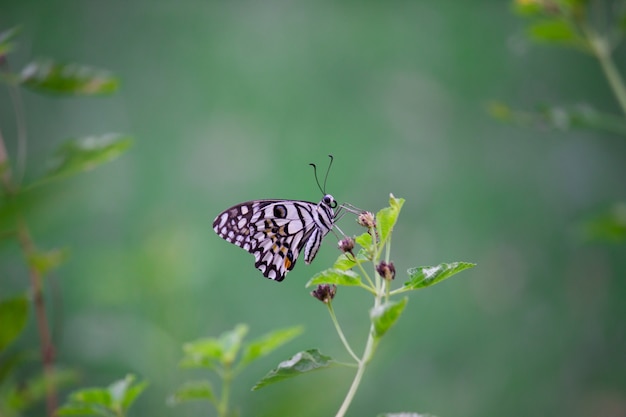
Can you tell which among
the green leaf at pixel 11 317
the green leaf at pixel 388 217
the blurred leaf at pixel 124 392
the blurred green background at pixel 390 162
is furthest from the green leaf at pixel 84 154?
the blurred green background at pixel 390 162

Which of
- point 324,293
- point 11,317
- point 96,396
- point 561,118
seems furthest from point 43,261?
point 561,118

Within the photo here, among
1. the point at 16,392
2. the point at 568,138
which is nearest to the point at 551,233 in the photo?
the point at 568,138

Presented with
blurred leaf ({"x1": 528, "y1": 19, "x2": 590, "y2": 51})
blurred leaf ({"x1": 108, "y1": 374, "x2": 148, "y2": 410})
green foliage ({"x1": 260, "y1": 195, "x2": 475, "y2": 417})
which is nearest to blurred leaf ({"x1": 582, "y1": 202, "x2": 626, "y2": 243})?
blurred leaf ({"x1": 528, "y1": 19, "x2": 590, "y2": 51})

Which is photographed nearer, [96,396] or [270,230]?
[96,396]

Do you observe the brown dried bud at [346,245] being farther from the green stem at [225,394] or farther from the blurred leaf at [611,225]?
the blurred leaf at [611,225]

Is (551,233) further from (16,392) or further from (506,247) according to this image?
(16,392)

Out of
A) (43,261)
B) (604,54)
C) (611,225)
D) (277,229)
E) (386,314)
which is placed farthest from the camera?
(604,54)

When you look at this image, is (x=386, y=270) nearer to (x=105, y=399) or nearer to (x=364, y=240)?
(x=364, y=240)
